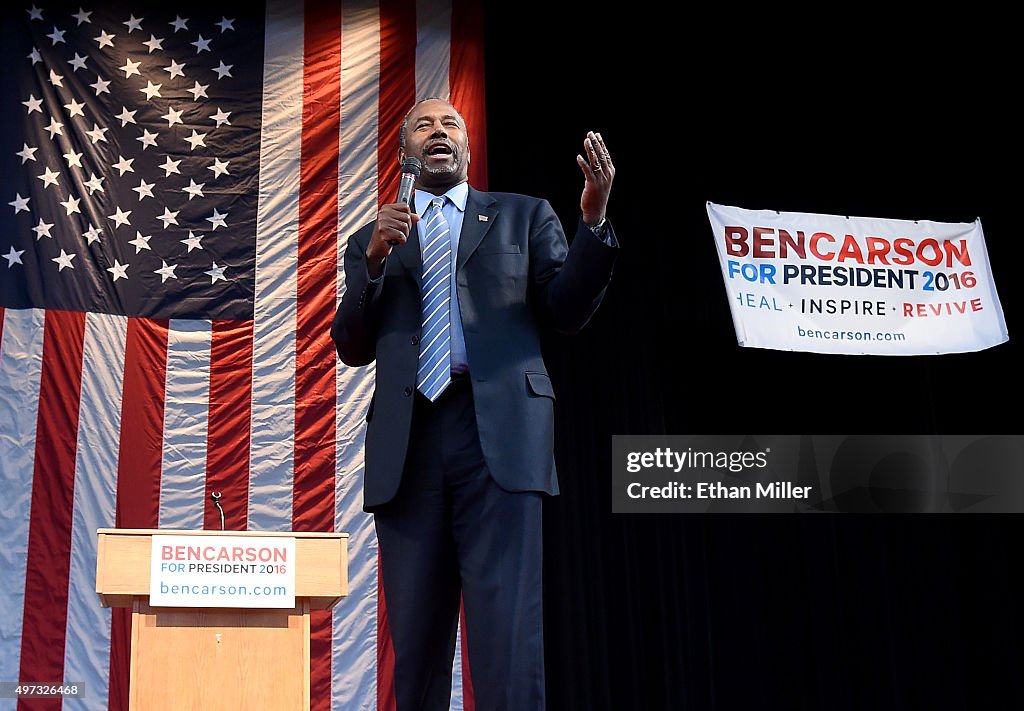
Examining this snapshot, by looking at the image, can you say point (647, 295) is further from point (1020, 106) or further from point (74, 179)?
point (74, 179)

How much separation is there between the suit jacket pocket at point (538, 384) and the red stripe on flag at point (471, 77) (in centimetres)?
280

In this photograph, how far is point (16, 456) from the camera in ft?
14.3

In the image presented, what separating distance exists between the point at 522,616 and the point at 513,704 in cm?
14

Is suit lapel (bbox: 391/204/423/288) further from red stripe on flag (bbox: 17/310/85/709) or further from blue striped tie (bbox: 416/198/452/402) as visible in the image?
red stripe on flag (bbox: 17/310/85/709)

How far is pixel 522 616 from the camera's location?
1.89 m

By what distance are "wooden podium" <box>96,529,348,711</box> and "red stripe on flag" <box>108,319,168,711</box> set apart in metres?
2.13

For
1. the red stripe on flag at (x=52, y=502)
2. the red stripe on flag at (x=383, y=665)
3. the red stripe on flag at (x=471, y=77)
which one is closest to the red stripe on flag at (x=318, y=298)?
the red stripe on flag at (x=383, y=665)

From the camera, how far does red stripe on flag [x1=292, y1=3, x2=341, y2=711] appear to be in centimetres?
444

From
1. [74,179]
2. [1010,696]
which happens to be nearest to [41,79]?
[74,179]

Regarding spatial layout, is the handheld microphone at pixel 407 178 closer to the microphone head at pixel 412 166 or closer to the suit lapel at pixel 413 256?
the microphone head at pixel 412 166

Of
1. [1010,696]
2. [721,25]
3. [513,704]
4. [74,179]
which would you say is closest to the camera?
[513,704]

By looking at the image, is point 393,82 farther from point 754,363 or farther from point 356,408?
point 754,363

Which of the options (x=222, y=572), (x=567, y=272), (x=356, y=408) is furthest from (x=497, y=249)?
(x=356, y=408)

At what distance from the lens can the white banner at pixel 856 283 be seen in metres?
4.95
